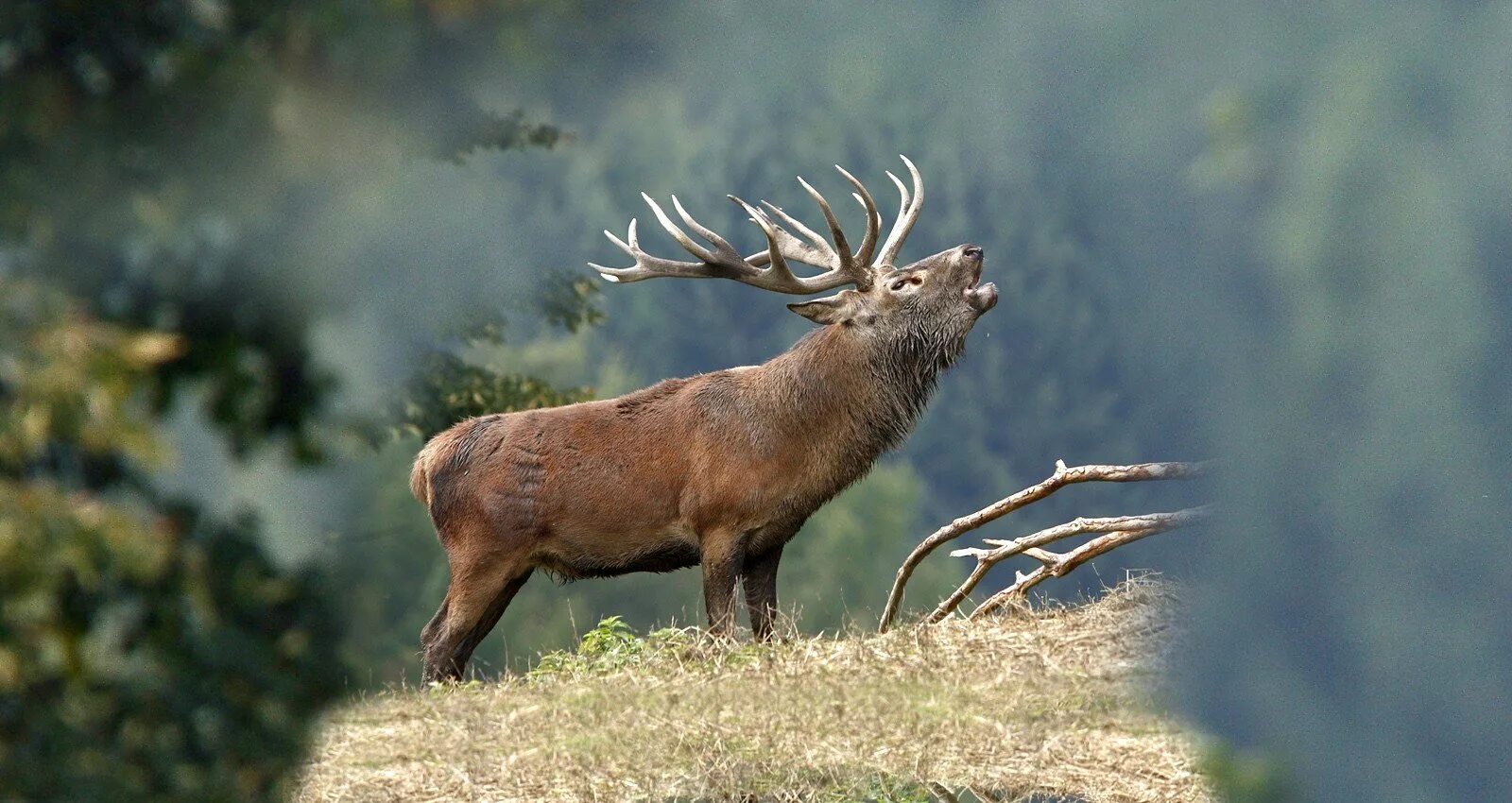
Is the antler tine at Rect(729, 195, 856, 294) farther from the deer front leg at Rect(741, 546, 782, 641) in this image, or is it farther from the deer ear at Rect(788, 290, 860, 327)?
the deer front leg at Rect(741, 546, 782, 641)

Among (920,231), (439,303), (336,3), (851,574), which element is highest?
(336,3)

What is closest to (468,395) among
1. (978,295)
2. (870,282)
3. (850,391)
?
(870,282)

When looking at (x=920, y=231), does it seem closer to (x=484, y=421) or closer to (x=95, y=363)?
(x=484, y=421)

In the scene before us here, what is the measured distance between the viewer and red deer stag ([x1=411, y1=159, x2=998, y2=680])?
7180 millimetres

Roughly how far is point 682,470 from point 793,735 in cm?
186

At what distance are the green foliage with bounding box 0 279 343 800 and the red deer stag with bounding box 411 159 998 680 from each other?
4.37 metres

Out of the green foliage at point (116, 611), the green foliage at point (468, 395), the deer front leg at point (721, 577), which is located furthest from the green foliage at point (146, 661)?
the green foliage at point (468, 395)

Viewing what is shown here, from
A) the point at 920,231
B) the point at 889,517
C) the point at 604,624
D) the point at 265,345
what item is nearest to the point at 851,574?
→ the point at 889,517

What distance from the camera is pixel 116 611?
8.43ft

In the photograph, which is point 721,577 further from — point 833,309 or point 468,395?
point 468,395

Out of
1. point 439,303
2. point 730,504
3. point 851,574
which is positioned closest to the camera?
point 439,303

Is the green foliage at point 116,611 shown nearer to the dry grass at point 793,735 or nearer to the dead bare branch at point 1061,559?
the dry grass at point 793,735

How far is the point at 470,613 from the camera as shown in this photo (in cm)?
722

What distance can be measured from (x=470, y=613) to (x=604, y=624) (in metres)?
0.75
